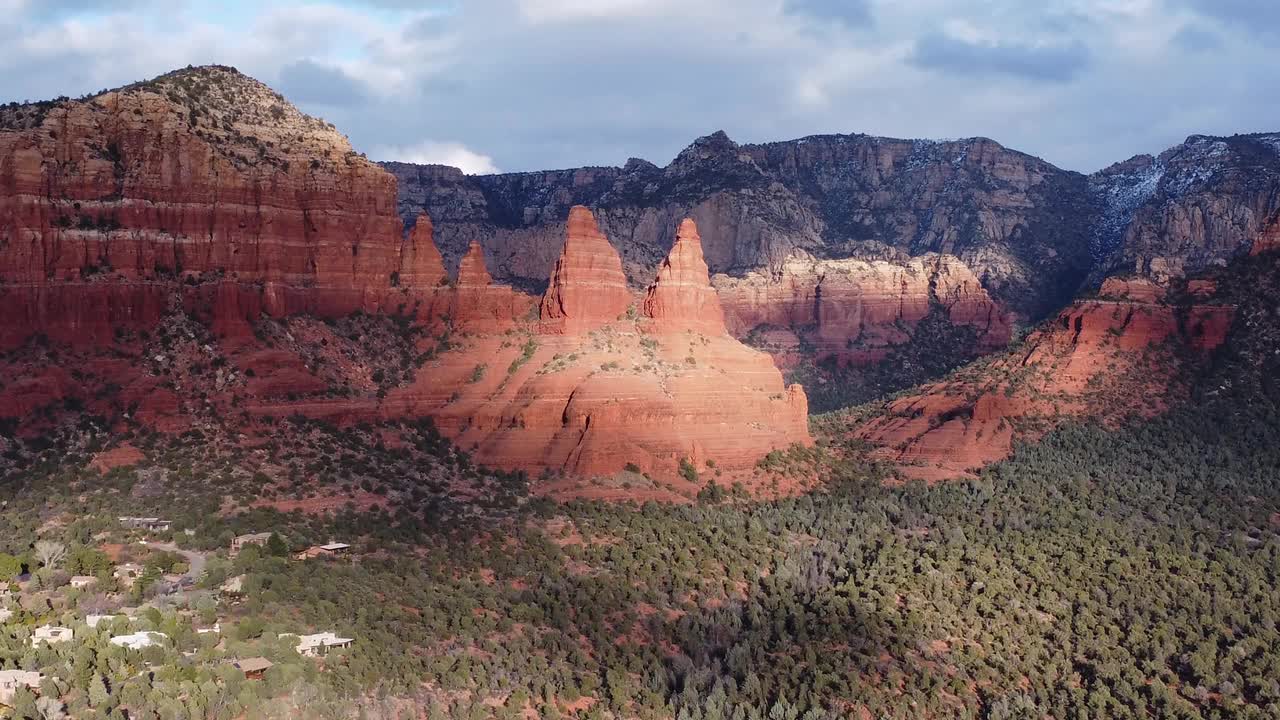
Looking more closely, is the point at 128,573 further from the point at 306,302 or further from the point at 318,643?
the point at 306,302

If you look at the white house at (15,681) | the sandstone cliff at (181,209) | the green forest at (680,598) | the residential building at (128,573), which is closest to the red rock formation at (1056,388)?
the green forest at (680,598)

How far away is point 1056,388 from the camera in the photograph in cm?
11119

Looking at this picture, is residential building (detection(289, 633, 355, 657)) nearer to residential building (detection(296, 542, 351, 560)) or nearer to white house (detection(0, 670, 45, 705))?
residential building (detection(296, 542, 351, 560))

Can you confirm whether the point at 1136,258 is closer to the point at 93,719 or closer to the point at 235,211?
the point at 235,211

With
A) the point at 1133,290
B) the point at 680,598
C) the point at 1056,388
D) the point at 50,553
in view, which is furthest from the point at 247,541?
the point at 1133,290

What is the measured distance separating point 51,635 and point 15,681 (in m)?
5.27

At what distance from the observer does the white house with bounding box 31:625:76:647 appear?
180 feet

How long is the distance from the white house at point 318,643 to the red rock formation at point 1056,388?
53167mm

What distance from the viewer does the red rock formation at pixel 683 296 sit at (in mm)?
99500

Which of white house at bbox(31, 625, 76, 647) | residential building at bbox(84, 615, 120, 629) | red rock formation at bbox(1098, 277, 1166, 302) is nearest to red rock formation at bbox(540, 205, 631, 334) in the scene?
residential building at bbox(84, 615, 120, 629)

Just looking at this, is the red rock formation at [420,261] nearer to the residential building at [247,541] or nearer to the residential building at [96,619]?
the residential building at [247,541]

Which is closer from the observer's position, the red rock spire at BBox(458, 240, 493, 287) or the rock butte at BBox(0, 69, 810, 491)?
the rock butte at BBox(0, 69, 810, 491)

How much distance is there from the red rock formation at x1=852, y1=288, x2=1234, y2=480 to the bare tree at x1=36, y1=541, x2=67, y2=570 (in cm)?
5925

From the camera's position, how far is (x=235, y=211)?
85.4m
